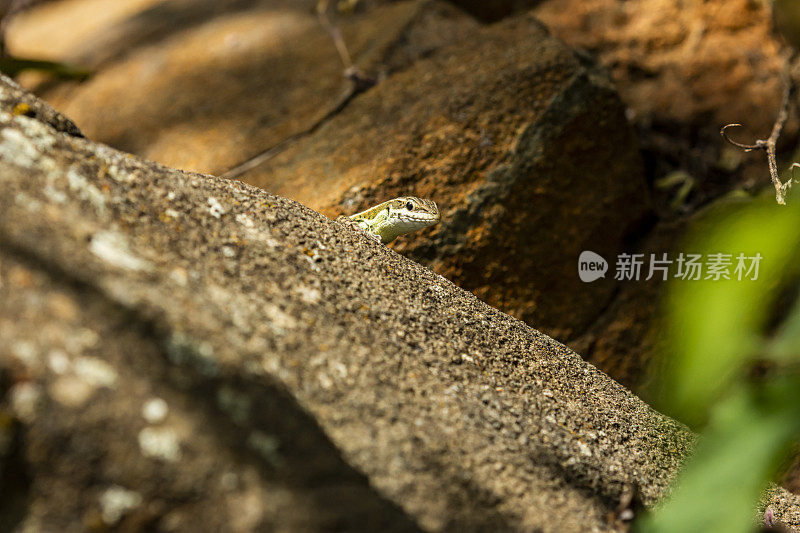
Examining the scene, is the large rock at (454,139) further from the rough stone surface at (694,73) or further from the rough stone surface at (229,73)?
the rough stone surface at (694,73)

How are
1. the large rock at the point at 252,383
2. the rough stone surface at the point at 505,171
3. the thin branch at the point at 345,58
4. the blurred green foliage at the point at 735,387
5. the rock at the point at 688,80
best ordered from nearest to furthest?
the blurred green foliage at the point at 735,387, the large rock at the point at 252,383, the rough stone surface at the point at 505,171, the thin branch at the point at 345,58, the rock at the point at 688,80

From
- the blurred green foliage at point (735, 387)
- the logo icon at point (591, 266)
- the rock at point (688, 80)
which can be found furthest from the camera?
the rock at point (688, 80)

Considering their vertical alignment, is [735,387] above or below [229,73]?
below

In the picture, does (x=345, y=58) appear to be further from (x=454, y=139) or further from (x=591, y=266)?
(x=591, y=266)

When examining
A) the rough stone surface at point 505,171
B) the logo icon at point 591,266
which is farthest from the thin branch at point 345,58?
the logo icon at point 591,266

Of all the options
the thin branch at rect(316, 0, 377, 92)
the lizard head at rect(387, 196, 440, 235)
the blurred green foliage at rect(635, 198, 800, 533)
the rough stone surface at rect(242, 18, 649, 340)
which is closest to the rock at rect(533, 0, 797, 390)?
the rough stone surface at rect(242, 18, 649, 340)

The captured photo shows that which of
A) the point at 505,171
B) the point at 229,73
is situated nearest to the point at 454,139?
the point at 505,171

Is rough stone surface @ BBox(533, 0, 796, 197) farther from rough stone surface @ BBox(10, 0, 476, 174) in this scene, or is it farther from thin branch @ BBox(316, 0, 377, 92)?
thin branch @ BBox(316, 0, 377, 92)
